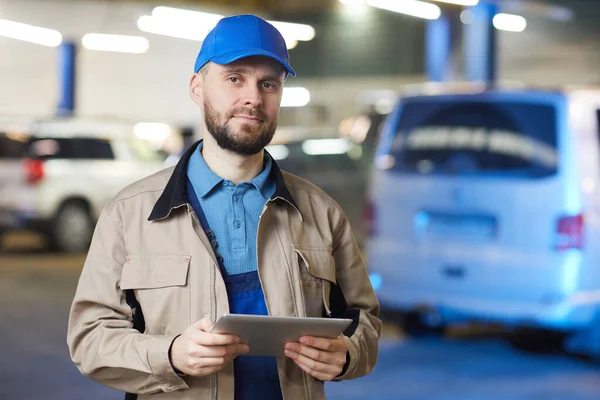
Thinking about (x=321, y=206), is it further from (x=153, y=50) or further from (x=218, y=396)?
(x=153, y=50)

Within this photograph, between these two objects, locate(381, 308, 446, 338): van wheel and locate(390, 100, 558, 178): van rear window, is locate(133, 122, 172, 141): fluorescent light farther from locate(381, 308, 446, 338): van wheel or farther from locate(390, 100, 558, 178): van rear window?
locate(390, 100, 558, 178): van rear window

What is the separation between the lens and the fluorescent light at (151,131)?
17.4 m

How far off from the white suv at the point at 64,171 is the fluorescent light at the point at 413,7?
14.3 ft

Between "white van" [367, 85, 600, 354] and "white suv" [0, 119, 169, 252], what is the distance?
8480 mm

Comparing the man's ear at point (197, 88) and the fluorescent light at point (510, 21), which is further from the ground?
the fluorescent light at point (510, 21)

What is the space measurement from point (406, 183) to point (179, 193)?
18.4ft

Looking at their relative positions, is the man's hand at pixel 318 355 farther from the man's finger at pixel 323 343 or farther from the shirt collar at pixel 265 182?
the shirt collar at pixel 265 182

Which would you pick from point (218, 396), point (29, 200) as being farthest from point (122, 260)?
point (29, 200)

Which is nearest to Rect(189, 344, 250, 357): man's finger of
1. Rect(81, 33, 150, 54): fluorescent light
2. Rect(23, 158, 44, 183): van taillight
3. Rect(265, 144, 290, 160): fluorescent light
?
Rect(265, 144, 290, 160): fluorescent light

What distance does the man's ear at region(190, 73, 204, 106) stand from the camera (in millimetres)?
2900

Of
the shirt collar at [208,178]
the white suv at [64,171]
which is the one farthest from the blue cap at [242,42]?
the white suv at [64,171]

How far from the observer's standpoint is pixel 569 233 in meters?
7.56

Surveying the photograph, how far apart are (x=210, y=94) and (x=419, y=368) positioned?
5.39 m

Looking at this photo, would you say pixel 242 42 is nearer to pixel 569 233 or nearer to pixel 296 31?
pixel 569 233
